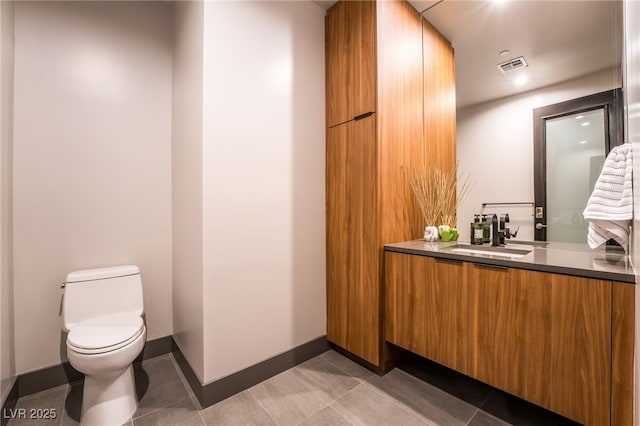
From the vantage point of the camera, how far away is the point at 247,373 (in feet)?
5.51

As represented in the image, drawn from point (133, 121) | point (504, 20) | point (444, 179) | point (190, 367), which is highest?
point (504, 20)

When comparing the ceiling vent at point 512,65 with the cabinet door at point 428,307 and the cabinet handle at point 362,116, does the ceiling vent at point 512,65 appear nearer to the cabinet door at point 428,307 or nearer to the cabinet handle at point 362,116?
the cabinet handle at point 362,116

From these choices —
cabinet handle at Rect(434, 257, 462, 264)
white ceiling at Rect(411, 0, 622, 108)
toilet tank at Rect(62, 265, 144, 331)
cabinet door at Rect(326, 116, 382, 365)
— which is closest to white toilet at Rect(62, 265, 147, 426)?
toilet tank at Rect(62, 265, 144, 331)

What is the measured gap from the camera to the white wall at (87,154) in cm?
166

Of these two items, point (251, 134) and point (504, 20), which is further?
point (504, 20)

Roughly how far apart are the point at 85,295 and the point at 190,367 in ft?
2.64

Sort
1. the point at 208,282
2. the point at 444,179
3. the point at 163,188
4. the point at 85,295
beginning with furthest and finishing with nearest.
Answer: the point at 163,188 → the point at 444,179 → the point at 85,295 → the point at 208,282

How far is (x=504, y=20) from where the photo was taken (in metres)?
1.84

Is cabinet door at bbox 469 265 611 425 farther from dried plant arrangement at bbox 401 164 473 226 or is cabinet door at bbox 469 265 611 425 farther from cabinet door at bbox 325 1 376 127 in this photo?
cabinet door at bbox 325 1 376 127

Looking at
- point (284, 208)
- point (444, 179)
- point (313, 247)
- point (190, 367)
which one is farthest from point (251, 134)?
point (190, 367)

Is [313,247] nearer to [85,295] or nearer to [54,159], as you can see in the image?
[85,295]

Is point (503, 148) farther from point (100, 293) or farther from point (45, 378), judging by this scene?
point (45, 378)

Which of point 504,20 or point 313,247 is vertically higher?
point 504,20

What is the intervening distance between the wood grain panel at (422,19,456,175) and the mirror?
0.20ft
